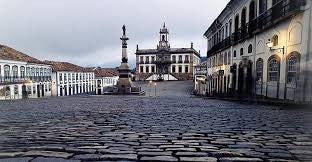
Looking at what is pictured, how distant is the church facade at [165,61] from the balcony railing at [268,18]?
5069cm

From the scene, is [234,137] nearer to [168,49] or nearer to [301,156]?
[301,156]

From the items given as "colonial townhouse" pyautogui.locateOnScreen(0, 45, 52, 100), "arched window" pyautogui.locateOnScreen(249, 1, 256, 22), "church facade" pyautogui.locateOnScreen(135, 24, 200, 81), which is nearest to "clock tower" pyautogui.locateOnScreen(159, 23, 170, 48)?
"church facade" pyautogui.locateOnScreen(135, 24, 200, 81)

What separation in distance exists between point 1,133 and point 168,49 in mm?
69683

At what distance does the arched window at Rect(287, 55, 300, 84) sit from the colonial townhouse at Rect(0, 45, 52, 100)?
107ft

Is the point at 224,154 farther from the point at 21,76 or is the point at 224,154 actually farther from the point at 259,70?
the point at 21,76

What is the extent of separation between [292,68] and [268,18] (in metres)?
3.99

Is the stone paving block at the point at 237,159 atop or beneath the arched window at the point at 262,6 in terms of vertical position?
beneath

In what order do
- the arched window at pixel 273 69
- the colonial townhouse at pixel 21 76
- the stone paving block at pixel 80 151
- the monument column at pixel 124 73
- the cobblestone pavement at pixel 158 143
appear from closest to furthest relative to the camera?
the cobblestone pavement at pixel 158 143 < the stone paving block at pixel 80 151 < the arched window at pixel 273 69 < the monument column at pixel 124 73 < the colonial townhouse at pixel 21 76

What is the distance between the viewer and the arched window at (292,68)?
39.0 ft

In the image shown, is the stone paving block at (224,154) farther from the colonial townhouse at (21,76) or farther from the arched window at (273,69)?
the colonial townhouse at (21,76)

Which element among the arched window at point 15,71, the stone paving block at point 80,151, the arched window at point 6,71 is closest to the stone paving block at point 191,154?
the stone paving block at point 80,151

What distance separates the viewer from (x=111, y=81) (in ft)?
230

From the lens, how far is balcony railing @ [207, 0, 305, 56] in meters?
11.8

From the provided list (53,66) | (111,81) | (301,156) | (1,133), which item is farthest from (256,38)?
(111,81)
